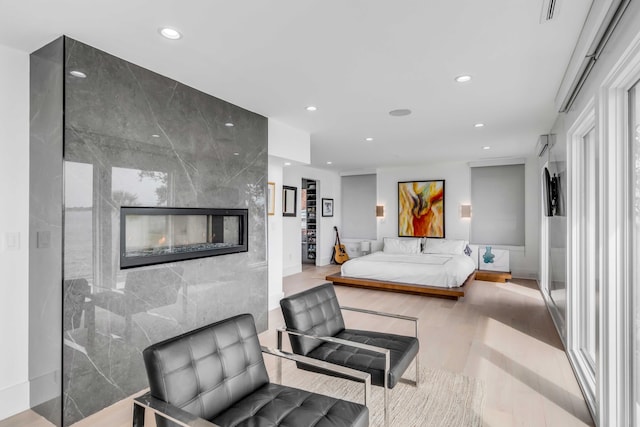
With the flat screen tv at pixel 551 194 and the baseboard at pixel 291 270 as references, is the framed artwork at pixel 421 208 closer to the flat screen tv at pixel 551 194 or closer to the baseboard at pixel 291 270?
the baseboard at pixel 291 270

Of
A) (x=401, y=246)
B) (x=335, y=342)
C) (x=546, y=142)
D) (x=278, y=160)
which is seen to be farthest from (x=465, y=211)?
(x=335, y=342)

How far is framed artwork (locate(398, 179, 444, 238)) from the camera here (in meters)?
7.93

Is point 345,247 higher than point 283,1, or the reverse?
point 283,1

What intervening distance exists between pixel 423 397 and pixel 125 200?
263cm

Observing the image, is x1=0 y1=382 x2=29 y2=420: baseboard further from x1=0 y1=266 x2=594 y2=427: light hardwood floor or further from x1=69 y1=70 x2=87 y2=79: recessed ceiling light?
x1=69 y1=70 x2=87 y2=79: recessed ceiling light

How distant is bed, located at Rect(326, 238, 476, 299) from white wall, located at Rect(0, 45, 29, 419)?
15.7ft

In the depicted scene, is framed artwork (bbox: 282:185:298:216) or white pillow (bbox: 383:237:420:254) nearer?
framed artwork (bbox: 282:185:298:216)

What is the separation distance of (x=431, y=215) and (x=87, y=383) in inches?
279

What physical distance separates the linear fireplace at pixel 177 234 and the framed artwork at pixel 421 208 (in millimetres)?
5398

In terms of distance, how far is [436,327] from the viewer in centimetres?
414

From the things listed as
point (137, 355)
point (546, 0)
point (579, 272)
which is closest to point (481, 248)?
point (579, 272)

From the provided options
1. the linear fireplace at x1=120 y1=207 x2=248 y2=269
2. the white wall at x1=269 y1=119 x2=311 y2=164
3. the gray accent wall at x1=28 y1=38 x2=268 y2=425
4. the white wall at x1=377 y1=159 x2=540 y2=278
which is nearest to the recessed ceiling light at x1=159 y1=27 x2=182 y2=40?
the gray accent wall at x1=28 y1=38 x2=268 y2=425

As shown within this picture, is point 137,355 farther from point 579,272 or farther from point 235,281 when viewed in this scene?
point 579,272

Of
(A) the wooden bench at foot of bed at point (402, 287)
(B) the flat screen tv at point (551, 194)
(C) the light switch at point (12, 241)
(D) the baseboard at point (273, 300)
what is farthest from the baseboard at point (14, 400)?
(B) the flat screen tv at point (551, 194)
